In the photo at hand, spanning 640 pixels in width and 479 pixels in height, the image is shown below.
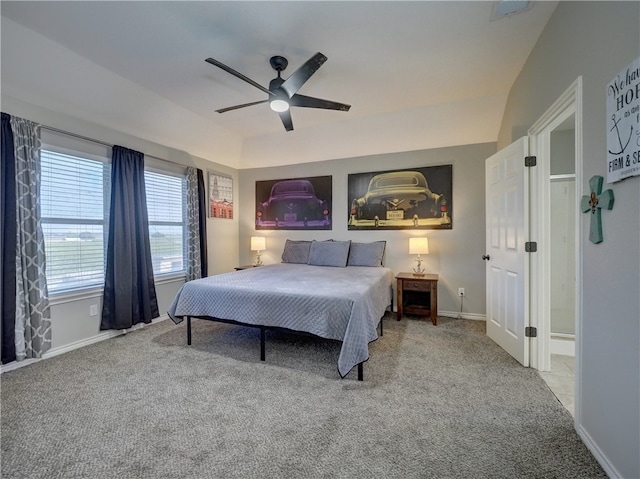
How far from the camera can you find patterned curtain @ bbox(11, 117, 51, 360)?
2490 mm

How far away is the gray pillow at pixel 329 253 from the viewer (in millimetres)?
4289

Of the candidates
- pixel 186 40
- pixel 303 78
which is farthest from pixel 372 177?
pixel 186 40

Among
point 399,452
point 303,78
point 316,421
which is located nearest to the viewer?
point 399,452

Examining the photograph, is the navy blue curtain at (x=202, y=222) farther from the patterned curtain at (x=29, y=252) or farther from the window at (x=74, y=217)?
the patterned curtain at (x=29, y=252)

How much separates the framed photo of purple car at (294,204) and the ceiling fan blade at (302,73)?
2.45 metres

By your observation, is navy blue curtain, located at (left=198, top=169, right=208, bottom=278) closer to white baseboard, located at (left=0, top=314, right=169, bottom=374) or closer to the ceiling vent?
white baseboard, located at (left=0, top=314, right=169, bottom=374)

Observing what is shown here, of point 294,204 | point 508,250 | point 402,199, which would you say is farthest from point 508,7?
point 294,204

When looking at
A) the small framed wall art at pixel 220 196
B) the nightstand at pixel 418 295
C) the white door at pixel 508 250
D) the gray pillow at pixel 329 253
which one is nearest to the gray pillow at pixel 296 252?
the gray pillow at pixel 329 253

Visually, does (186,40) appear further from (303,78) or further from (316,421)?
(316,421)

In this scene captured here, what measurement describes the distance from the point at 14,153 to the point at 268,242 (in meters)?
3.41

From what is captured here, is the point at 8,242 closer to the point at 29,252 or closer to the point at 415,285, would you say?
the point at 29,252

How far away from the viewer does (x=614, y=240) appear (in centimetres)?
140

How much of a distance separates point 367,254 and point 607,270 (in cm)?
291

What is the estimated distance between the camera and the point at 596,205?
4.98 ft
